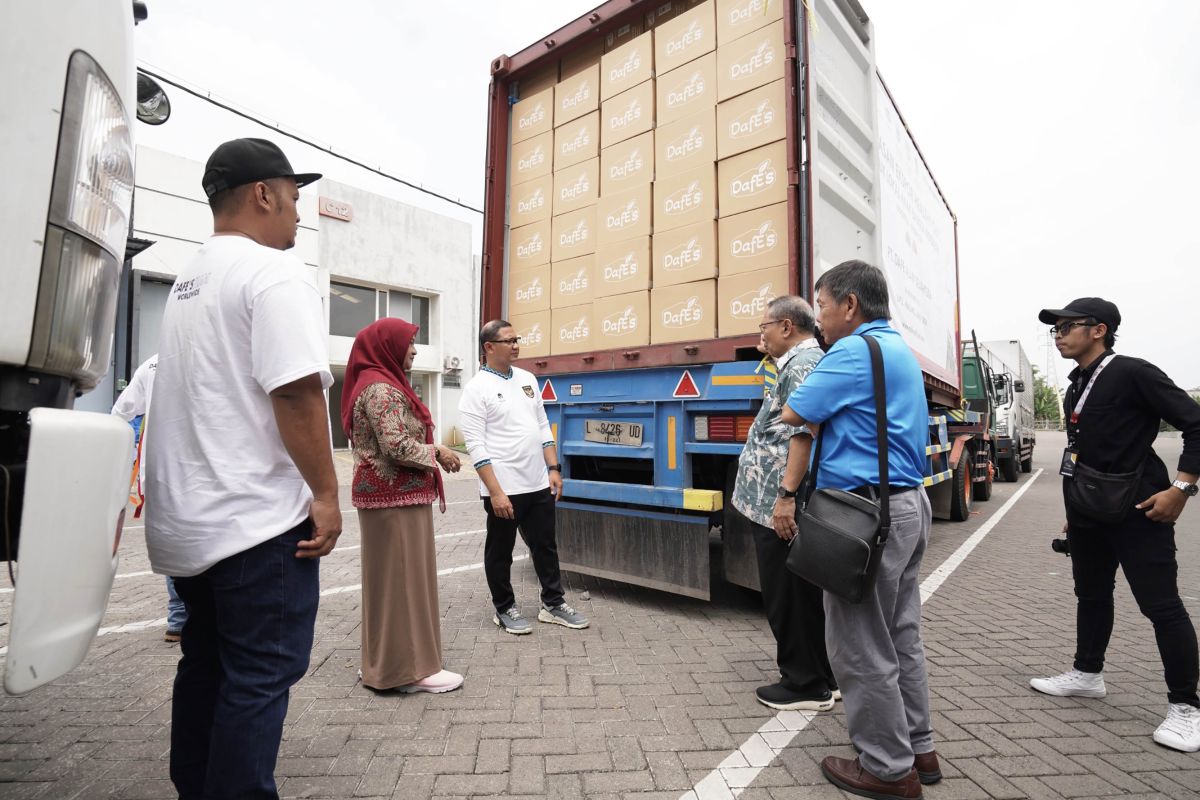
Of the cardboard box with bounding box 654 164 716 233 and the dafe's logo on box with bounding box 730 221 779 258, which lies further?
the cardboard box with bounding box 654 164 716 233

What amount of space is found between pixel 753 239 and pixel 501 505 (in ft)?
6.73

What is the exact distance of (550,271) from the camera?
15.8 feet

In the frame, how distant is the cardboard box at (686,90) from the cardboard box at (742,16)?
14cm

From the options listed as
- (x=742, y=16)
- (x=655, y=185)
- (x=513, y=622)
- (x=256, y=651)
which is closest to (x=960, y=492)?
(x=655, y=185)

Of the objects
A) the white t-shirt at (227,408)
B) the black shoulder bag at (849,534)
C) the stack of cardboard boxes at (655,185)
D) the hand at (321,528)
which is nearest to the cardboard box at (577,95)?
the stack of cardboard boxes at (655,185)

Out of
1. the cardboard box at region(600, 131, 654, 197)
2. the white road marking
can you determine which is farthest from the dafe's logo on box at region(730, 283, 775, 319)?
the white road marking

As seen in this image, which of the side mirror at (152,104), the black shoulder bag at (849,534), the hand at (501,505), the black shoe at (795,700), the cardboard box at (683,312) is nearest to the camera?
the side mirror at (152,104)

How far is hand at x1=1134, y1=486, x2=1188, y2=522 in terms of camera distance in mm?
2627

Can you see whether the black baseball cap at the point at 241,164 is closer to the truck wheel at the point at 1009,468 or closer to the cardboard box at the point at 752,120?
the cardboard box at the point at 752,120

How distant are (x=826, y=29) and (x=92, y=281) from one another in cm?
441

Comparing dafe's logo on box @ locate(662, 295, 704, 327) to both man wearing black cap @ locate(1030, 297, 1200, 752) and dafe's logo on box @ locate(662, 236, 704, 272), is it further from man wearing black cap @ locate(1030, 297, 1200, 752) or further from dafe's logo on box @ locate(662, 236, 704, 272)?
man wearing black cap @ locate(1030, 297, 1200, 752)

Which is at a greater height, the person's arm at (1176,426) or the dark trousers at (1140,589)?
the person's arm at (1176,426)

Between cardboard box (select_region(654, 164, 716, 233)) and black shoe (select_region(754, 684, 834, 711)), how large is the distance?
2599 mm

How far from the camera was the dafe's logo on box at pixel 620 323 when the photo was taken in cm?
431
